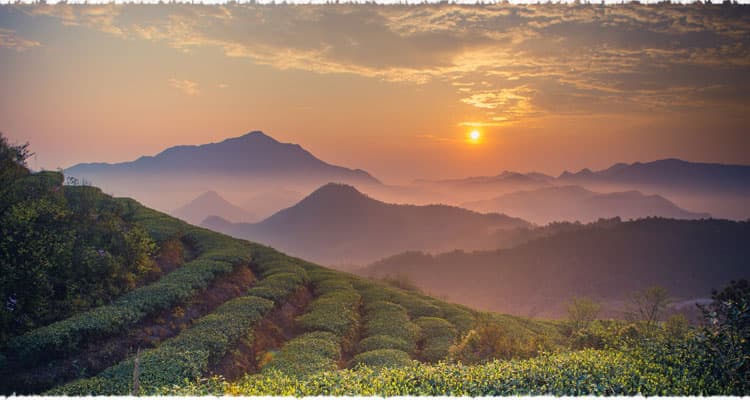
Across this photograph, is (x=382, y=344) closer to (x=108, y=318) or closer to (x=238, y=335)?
(x=238, y=335)

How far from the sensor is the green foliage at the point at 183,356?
9875mm

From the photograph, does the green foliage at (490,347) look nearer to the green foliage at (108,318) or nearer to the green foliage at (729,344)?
the green foliage at (729,344)

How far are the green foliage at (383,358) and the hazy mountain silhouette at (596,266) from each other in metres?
86.0

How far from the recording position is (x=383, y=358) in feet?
45.7

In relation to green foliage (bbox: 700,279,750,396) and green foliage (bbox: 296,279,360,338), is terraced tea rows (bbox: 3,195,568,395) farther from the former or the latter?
green foliage (bbox: 700,279,750,396)

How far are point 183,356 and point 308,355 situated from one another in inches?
149

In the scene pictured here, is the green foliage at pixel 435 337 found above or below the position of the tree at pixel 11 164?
below

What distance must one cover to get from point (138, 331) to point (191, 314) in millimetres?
2301

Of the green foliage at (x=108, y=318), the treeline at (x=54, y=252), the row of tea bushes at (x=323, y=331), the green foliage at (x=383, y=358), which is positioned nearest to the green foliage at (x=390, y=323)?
the row of tea bushes at (x=323, y=331)

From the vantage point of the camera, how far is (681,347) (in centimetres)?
950

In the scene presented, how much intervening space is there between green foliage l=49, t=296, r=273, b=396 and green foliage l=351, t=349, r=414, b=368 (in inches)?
164

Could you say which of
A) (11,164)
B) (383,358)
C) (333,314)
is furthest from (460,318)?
(11,164)

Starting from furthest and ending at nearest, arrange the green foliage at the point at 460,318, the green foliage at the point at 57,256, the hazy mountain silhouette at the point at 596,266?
the hazy mountain silhouette at the point at 596,266 < the green foliage at the point at 460,318 < the green foliage at the point at 57,256

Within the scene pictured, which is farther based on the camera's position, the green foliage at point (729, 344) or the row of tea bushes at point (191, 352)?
the row of tea bushes at point (191, 352)
